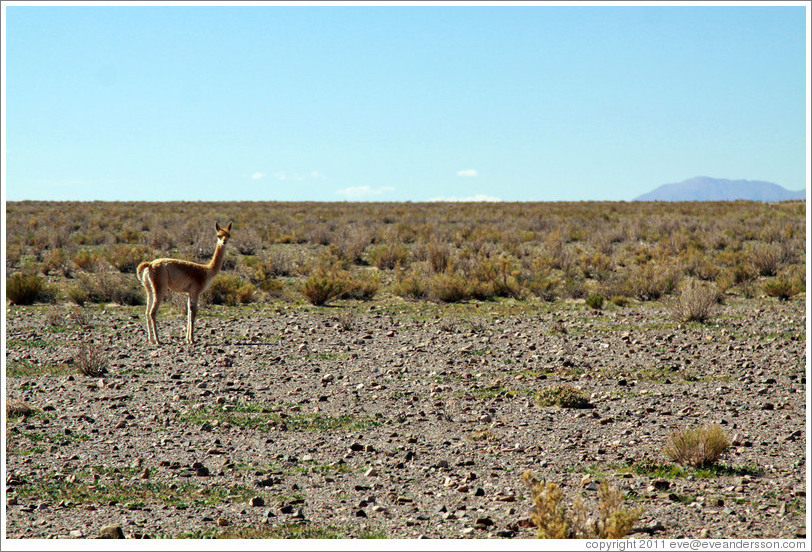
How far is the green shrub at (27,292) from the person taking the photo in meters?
18.2

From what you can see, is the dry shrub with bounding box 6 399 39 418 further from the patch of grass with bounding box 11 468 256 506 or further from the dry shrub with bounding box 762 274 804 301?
the dry shrub with bounding box 762 274 804 301

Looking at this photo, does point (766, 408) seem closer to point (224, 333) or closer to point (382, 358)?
point (382, 358)

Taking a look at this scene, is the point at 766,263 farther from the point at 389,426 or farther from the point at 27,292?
the point at 27,292

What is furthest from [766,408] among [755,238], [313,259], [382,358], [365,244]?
[755,238]

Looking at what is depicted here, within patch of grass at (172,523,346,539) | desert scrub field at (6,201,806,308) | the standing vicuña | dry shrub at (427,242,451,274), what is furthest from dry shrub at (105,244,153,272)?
patch of grass at (172,523,346,539)

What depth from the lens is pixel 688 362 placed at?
12414mm

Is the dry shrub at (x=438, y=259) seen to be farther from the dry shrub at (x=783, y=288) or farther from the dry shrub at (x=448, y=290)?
the dry shrub at (x=783, y=288)

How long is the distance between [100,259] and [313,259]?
6904 millimetres

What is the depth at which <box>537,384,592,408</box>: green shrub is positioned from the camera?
9906mm

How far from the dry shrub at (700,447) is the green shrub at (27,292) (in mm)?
15765

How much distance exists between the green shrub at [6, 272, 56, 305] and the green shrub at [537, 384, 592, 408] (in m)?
13.4

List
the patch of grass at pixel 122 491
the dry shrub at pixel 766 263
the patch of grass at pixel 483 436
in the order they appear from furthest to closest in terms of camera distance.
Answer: the dry shrub at pixel 766 263 < the patch of grass at pixel 483 436 < the patch of grass at pixel 122 491

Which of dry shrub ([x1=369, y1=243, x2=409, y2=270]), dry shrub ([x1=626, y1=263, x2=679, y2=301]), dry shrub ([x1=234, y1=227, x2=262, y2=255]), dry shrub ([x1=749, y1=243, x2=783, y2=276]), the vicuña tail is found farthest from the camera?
dry shrub ([x1=234, y1=227, x2=262, y2=255])

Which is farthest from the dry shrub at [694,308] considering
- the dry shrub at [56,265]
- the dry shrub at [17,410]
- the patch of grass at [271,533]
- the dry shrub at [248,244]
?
the dry shrub at [248,244]
